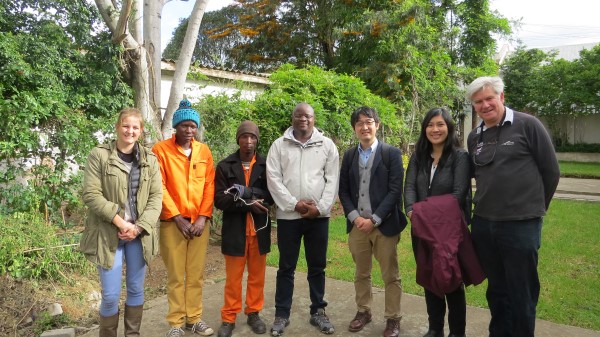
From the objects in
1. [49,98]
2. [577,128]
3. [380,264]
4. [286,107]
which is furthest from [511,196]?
[577,128]

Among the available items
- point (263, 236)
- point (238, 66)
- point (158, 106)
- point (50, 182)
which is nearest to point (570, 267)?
point (263, 236)

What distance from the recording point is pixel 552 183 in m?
2.90

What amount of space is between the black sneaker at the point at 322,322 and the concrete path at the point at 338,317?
43mm

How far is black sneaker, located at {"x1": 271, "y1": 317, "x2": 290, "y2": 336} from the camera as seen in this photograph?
3562mm

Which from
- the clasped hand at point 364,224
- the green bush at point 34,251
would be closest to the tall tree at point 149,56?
the green bush at point 34,251

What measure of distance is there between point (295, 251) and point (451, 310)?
1271mm

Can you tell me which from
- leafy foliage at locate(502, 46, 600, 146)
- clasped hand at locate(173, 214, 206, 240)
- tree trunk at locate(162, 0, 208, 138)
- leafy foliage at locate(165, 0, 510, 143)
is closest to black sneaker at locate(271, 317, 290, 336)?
clasped hand at locate(173, 214, 206, 240)

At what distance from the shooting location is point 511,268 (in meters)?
2.90

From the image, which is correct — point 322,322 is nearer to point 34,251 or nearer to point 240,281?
point 240,281

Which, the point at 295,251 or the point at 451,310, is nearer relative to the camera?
the point at 451,310

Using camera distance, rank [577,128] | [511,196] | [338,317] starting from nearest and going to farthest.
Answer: [511,196] → [338,317] → [577,128]

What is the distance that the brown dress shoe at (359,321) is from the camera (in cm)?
362

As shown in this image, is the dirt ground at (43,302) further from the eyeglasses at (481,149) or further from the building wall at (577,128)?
the building wall at (577,128)

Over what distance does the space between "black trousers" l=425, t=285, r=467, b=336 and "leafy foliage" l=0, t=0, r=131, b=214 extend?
4.00m
